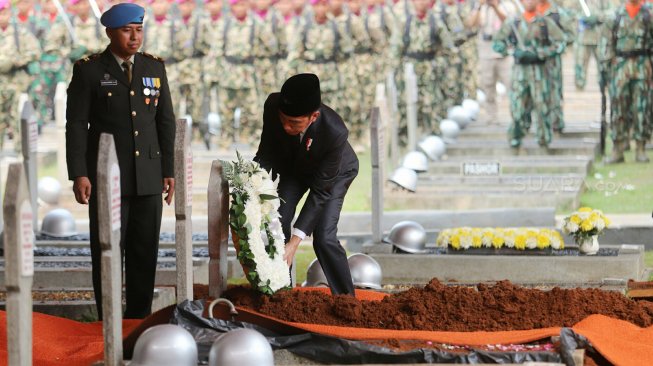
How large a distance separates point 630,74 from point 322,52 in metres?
5.55

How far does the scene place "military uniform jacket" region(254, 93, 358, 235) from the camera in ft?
28.0

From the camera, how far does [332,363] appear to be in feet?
24.3

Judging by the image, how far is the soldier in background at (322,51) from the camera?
23250mm

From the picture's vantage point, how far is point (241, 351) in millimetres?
6707

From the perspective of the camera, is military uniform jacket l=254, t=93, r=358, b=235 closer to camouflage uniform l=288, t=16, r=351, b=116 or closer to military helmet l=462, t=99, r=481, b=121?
military helmet l=462, t=99, r=481, b=121

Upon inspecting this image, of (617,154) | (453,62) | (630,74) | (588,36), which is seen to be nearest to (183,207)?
(617,154)

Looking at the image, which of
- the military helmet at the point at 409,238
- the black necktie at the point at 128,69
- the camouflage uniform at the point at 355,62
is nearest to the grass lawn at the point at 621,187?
the camouflage uniform at the point at 355,62

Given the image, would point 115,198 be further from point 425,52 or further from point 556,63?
point 425,52

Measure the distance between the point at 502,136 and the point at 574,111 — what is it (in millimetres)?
1015

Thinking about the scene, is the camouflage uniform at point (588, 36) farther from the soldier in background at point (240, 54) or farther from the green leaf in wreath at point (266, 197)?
the green leaf in wreath at point (266, 197)

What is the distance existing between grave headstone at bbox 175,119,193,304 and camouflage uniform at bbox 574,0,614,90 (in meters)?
12.6

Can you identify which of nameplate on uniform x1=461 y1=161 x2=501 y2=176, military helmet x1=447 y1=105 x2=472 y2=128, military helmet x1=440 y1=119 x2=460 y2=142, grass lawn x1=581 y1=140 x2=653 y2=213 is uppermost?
military helmet x1=447 y1=105 x2=472 y2=128

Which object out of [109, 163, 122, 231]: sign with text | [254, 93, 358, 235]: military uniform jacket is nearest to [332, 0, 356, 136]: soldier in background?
[254, 93, 358, 235]: military uniform jacket

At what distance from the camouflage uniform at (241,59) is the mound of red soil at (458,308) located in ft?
48.9
